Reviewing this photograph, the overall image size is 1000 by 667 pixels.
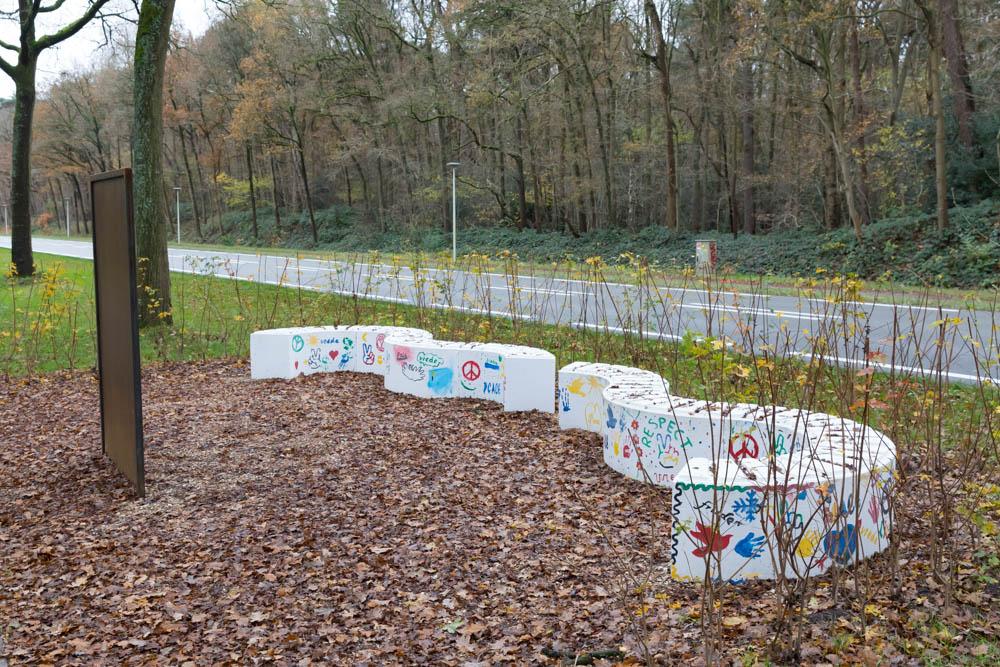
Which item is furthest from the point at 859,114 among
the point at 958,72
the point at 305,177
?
the point at 305,177

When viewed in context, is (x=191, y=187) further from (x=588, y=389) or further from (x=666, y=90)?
(x=588, y=389)

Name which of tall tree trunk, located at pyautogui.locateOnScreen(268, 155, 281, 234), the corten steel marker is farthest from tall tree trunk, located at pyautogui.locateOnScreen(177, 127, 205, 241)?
the corten steel marker

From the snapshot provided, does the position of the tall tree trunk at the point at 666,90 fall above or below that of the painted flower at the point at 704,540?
above

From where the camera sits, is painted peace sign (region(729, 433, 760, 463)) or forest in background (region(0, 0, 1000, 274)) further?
forest in background (region(0, 0, 1000, 274))

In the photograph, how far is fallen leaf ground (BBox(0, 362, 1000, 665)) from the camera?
3457mm

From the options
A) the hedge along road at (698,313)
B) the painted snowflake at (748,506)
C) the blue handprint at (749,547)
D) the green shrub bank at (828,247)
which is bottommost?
the blue handprint at (749,547)

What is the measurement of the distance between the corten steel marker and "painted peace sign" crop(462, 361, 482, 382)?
3.02 meters

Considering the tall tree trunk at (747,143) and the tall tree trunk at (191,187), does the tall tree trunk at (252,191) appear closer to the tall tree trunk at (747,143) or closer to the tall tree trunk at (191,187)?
the tall tree trunk at (191,187)

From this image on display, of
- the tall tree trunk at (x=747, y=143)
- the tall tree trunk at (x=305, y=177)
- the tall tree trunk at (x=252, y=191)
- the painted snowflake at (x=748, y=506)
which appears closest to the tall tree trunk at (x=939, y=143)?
the tall tree trunk at (x=747, y=143)

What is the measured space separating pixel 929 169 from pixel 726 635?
1815 cm

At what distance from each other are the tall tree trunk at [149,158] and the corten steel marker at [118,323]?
4593mm

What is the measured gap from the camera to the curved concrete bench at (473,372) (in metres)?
7.20

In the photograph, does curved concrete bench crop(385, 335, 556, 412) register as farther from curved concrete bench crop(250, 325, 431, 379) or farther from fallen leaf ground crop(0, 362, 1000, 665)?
curved concrete bench crop(250, 325, 431, 379)

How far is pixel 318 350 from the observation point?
8.95 metres
